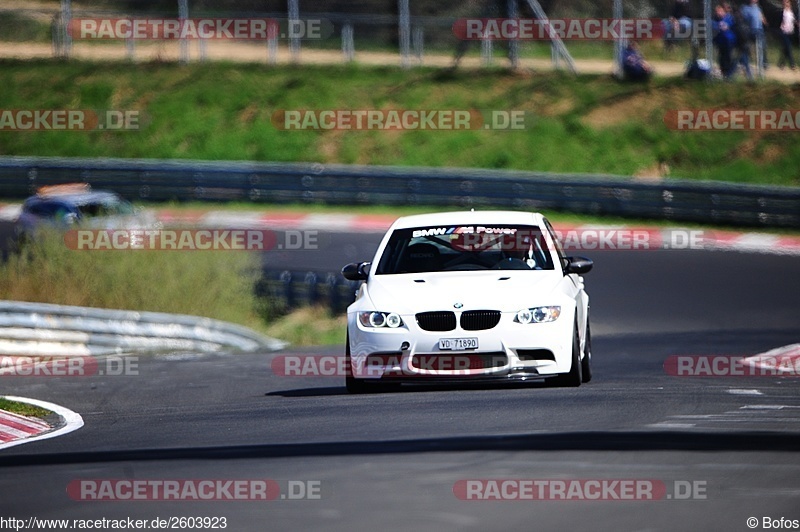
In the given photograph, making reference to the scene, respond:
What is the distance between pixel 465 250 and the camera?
39.5ft

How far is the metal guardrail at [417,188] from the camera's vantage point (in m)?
27.8

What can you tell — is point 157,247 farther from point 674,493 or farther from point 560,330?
point 674,493

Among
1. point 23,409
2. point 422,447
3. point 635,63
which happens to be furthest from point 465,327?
point 635,63

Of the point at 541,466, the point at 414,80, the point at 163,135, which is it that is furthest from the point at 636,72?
the point at 541,466

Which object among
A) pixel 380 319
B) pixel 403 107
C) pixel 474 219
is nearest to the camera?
pixel 380 319

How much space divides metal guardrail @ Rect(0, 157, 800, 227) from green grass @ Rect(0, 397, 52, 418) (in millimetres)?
18608

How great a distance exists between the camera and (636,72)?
35562 millimetres

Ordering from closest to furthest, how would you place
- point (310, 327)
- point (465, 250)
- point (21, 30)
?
1. point (465, 250)
2. point (310, 327)
3. point (21, 30)

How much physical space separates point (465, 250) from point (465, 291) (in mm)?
1139

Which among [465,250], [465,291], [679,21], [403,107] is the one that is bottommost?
[465,291]

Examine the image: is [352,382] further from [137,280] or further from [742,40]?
[742,40]

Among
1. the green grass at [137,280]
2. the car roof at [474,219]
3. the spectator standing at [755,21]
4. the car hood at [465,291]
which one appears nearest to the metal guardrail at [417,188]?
the spectator standing at [755,21]

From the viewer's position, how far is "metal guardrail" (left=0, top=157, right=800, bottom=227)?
2775 cm

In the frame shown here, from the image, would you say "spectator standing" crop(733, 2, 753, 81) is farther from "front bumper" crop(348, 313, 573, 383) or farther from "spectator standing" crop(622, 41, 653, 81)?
"front bumper" crop(348, 313, 573, 383)
